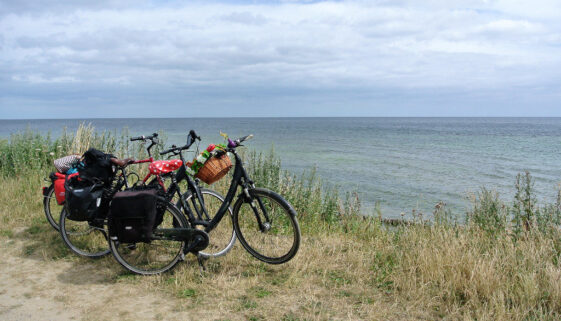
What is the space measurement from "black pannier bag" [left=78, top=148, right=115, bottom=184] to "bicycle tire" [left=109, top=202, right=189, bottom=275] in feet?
2.66

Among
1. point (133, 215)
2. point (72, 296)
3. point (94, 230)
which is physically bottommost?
point (72, 296)

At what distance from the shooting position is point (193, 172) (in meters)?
4.66

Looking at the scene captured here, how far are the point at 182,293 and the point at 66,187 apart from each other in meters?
1.98

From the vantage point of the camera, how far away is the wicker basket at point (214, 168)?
14.6 ft

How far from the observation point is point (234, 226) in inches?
187

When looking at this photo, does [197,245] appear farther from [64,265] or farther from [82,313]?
[64,265]

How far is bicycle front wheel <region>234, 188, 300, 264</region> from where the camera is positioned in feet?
14.5

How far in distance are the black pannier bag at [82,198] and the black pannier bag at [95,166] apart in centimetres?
10

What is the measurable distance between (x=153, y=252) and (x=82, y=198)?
1145 mm

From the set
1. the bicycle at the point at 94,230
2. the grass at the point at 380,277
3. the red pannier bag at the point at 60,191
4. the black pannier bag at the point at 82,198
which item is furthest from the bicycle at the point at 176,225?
the red pannier bag at the point at 60,191

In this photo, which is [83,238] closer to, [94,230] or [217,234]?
[94,230]

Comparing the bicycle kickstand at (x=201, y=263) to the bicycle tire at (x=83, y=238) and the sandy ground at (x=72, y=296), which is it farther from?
the bicycle tire at (x=83, y=238)

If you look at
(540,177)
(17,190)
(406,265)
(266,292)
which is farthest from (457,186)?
(17,190)

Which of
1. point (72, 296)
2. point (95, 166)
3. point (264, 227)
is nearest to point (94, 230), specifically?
point (95, 166)
